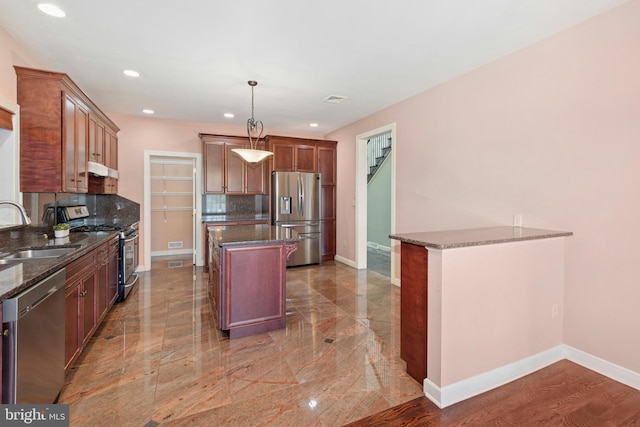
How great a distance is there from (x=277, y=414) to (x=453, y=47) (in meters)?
3.27

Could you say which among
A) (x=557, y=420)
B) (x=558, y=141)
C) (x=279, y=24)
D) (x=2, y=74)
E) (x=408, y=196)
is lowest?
(x=557, y=420)

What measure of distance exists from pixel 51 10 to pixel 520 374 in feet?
14.6

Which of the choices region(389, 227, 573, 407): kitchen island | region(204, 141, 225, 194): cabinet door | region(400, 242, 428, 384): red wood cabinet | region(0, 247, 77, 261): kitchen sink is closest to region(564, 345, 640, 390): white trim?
region(389, 227, 573, 407): kitchen island

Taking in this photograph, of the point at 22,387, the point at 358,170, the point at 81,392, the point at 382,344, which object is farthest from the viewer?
the point at 358,170

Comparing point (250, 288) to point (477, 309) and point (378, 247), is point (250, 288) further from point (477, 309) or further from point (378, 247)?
point (378, 247)

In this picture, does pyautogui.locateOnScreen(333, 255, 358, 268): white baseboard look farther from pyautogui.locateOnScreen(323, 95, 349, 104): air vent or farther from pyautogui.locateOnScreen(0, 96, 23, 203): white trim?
pyautogui.locateOnScreen(0, 96, 23, 203): white trim

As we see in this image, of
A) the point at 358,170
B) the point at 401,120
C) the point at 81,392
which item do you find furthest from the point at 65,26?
the point at 358,170

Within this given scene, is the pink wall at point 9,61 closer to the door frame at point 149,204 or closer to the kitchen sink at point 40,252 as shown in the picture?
the kitchen sink at point 40,252

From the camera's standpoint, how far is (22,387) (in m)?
1.47

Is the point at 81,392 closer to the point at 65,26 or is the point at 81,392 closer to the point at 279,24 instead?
the point at 65,26

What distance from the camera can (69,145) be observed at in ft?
9.59

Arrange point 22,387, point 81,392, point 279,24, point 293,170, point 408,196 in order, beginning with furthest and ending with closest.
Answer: point 293,170 → point 408,196 → point 279,24 → point 81,392 → point 22,387

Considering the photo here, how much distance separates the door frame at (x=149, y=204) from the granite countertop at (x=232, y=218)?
180 millimetres

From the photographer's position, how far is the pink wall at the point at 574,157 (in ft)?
7.01
